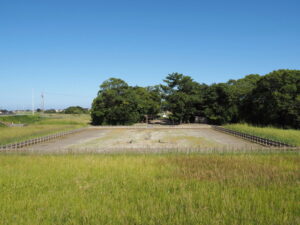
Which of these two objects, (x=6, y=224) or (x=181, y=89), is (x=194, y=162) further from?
(x=181, y=89)

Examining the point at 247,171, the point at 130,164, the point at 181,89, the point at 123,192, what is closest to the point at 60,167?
the point at 130,164

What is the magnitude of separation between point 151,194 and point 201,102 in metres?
39.2

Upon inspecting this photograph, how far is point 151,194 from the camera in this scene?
631 centimetres

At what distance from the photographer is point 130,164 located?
397 inches

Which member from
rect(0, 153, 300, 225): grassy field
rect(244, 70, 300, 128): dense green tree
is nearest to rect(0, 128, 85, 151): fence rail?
rect(0, 153, 300, 225): grassy field

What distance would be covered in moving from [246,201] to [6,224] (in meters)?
5.95

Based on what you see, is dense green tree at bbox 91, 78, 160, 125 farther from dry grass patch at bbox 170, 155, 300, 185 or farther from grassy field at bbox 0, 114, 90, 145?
dry grass patch at bbox 170, 155, 300, 185

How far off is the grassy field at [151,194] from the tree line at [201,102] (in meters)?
28.0

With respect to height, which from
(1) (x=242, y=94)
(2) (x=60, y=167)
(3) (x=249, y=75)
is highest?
(3) (x=249, y=75)

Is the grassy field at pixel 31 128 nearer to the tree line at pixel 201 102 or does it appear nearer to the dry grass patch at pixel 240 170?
the tree line at pixel 201 102

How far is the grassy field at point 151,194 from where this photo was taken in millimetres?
4727

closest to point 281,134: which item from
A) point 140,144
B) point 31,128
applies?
point 140,144

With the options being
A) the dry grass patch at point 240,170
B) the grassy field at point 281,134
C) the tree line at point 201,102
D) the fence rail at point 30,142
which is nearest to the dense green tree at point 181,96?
the tree line at point 201,102

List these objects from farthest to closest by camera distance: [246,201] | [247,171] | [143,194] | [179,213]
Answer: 1. [247,171]
2. [143,194]
3. [246,201]
4. [179,213]
